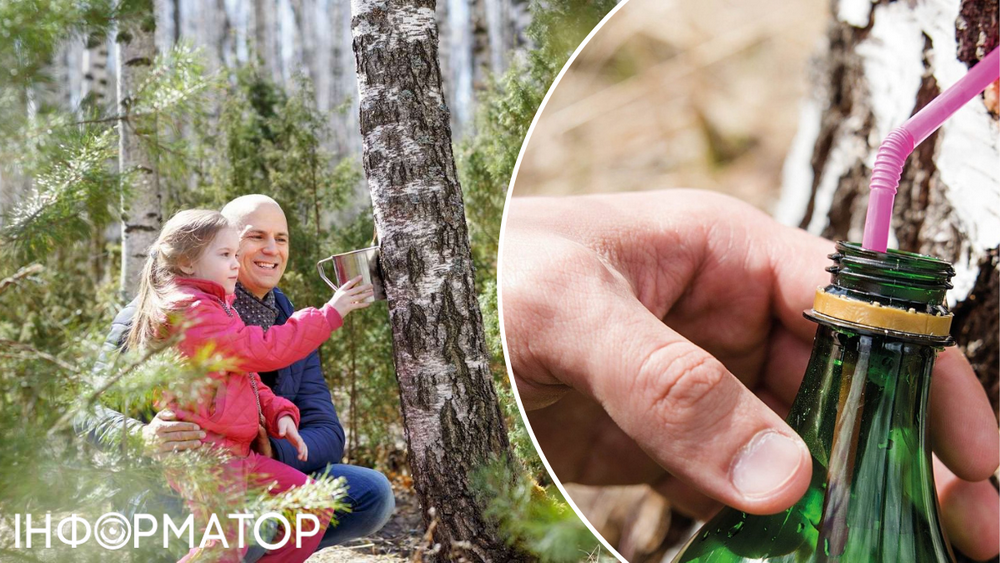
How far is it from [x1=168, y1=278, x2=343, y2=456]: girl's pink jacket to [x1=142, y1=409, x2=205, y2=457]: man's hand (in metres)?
0.02

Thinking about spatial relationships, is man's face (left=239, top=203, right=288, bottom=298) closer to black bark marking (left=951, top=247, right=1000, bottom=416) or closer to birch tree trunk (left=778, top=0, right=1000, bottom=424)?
birch tree trunk (left=778, top=0, right=1000, bottom=424)

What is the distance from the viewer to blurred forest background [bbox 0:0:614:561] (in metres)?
1.31

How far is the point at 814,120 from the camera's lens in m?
1.77

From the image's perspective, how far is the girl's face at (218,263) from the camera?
1.66m

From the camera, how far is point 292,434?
186 cm

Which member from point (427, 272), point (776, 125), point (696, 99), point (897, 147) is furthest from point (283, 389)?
point (897, 147)

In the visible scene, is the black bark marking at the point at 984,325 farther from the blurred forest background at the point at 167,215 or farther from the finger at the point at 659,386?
the blurred forest background at the point at 167,215

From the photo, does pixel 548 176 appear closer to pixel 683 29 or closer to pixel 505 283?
pixel 505 283

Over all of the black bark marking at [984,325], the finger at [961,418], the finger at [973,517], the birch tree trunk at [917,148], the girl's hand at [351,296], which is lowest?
the finger at [973,517]

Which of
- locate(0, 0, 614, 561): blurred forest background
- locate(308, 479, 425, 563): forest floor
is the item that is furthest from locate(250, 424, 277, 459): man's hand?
locate(308, 479, 425, 563): forest floor

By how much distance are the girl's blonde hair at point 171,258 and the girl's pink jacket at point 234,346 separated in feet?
0.16

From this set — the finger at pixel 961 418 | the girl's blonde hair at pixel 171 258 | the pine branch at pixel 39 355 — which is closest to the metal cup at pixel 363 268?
the girl's blonde hair at pixel 171 258

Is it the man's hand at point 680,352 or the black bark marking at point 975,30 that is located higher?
the black bark marking at point 975,30

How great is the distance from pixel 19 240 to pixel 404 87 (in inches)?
52.3
